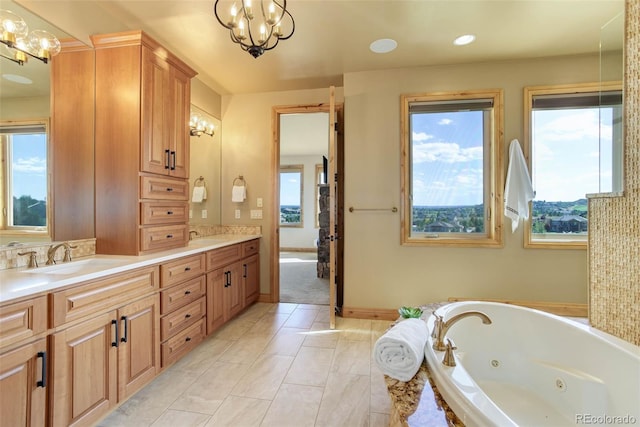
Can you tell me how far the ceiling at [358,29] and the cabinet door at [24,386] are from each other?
1.54 metres

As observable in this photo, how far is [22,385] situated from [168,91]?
1977 mm

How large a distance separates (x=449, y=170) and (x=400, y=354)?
232 cm

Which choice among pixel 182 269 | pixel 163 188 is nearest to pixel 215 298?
pixel 182 269

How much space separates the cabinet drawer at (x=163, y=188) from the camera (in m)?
2.00

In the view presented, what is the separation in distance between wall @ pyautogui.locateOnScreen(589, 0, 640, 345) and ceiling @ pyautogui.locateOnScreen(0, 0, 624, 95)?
0.27 meters

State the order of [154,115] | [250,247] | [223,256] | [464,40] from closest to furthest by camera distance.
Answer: [154,115] → [464,40] → [223,256] → [250,247]

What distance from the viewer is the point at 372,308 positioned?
3.02 metres

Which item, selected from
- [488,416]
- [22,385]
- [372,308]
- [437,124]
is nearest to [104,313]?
[22,385]

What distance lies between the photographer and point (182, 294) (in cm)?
211

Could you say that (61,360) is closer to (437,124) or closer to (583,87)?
(437,124)

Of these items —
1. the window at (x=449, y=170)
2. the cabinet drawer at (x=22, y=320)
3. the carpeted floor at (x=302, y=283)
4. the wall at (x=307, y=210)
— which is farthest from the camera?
the wall at (x=307, y=210)

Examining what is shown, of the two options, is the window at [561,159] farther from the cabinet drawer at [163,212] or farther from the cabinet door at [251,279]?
the cabinet drawer at [163,212]

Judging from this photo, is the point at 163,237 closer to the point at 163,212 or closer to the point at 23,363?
the point at 163,212
